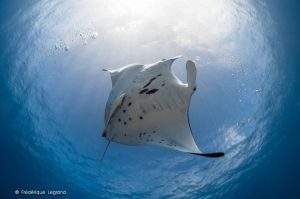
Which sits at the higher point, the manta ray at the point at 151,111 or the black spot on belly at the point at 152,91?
the black spot on belly at the point at 152,91

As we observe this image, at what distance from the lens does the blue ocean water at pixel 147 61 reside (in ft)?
31.5

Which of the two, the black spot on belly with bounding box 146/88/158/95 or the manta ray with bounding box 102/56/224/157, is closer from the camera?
the manta ray with bounding box 102/56/224/157

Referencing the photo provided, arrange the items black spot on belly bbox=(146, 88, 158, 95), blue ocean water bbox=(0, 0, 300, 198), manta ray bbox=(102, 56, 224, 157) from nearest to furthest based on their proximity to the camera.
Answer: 1. manta ray bbox=(102, 56, 224, 157)
2. black spot on belly bbox=(146, 88, 158, 95)
3. blue ocean water bbox=(0, 0, 300, 198)

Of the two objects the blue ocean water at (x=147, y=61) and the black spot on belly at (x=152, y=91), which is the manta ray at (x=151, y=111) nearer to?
the black spot on belly at (x=152, y=91)

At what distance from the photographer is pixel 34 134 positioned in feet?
48.6

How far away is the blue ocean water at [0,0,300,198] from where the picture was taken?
9.61 metres

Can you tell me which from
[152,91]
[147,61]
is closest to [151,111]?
[152,91]

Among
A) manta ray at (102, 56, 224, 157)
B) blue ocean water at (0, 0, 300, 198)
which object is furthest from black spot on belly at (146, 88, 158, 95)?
blue ocean water at (0, 0, 300, 198)

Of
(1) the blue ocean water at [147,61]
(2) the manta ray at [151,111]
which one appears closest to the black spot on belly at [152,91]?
(2) the manta ray at [151,111]

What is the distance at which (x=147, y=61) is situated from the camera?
10.3 m

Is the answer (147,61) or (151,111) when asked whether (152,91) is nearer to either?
(151,111)

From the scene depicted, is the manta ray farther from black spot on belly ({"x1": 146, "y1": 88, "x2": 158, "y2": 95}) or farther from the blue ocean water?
the blue ocean water

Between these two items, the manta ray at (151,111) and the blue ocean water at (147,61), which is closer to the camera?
the manta ray at (151,111)

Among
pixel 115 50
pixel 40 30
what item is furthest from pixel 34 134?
pixel 115 50
